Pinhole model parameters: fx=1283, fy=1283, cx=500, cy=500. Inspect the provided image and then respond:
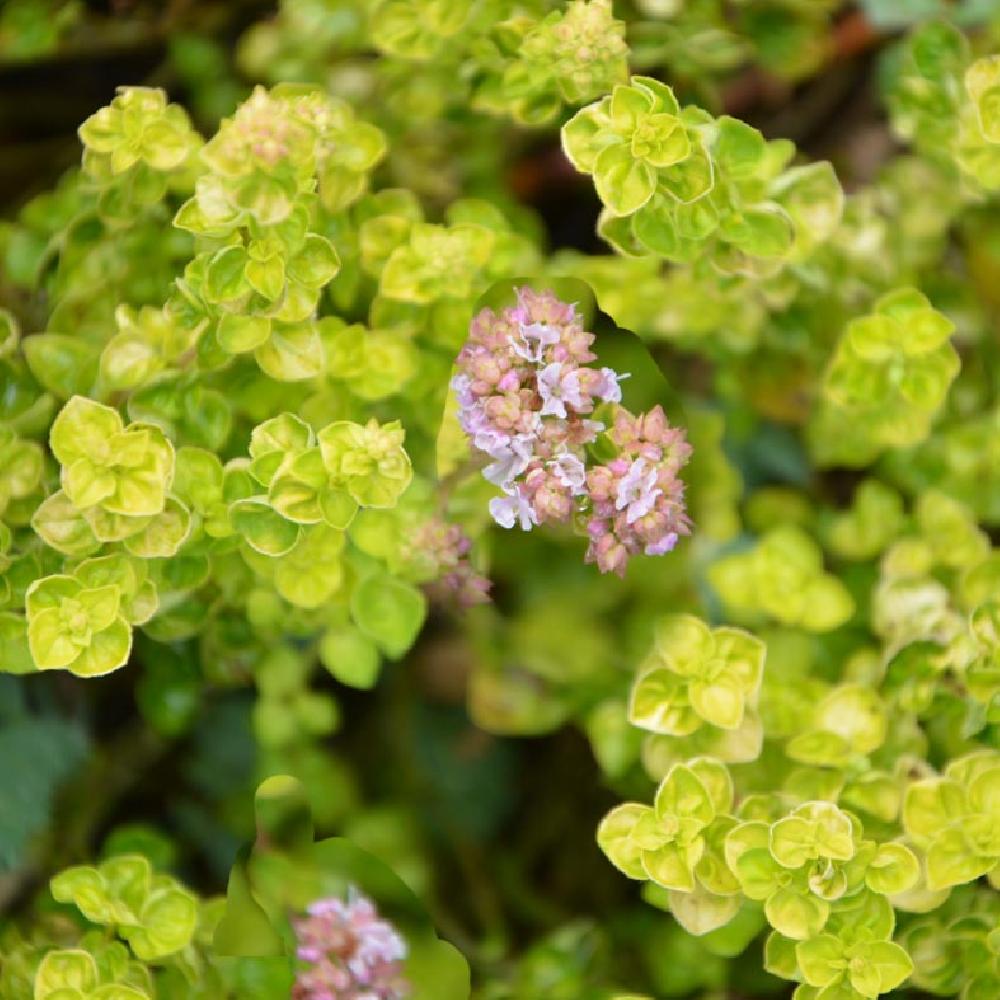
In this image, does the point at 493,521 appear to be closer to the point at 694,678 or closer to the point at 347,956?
the point at 694,678

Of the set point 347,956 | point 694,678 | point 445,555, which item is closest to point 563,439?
point 445,555

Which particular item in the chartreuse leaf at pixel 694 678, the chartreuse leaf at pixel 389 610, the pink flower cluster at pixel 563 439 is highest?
the pink flower cluster at pixel 563 439

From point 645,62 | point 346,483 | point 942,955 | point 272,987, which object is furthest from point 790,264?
point 272,987

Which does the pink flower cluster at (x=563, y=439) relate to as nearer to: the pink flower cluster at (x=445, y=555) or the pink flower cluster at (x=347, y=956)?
the pink flower cluster at (x=445, y=555)

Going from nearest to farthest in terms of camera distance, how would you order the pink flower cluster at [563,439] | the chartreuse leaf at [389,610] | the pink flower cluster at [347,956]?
the pink flower cluster at [563,439], the pink flower cluster at [347,956], the chartreuse leaf at [389,610]

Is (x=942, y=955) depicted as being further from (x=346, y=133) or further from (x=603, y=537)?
(x=346, y=133)

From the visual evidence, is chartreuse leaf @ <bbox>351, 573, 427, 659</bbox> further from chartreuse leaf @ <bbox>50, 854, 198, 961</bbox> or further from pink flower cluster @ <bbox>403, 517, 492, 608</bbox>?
chartreuse leaf @ <bbox>50, 854, 198, 961</bbox>

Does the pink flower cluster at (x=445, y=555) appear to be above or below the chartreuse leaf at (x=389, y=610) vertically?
above

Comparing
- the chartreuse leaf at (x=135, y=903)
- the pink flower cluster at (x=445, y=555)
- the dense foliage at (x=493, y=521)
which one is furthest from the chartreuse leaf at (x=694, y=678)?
the chartreuse leaf at (x=135, y=903)

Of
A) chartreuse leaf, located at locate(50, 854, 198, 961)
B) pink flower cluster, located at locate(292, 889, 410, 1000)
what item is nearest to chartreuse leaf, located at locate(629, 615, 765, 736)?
pink flower cluster, located at locate(292, 889, 410, 1000)
